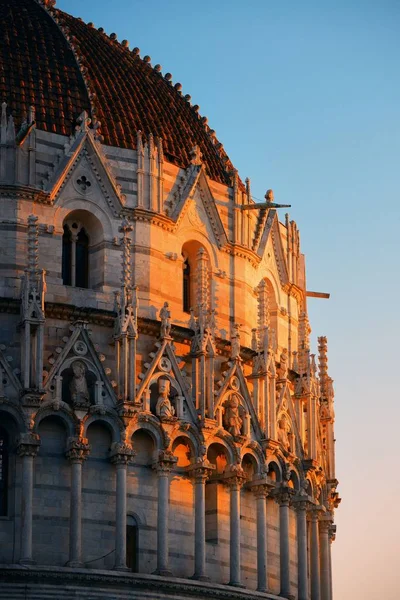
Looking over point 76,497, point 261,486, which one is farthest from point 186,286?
point 76,497

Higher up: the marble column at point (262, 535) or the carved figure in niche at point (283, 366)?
the carved figure in niche at point (283, 366)

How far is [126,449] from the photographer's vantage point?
42.6m

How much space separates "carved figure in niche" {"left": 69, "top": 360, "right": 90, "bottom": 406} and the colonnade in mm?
884

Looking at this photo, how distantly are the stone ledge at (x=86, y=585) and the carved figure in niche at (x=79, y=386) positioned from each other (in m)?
3.74

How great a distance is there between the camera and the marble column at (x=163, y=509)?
42344 millimetres

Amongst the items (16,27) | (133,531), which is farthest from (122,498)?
(16,27)

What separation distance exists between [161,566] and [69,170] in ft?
30.1

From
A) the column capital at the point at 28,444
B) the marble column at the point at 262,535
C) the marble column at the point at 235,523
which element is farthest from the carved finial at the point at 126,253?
the marble column at the point at 262,535

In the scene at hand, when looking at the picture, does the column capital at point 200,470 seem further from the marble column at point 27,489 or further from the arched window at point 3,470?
the arched window at point 3,470

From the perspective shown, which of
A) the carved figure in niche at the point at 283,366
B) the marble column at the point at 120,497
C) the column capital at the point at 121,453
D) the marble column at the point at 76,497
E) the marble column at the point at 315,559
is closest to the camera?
the marble column at the point at 76,497

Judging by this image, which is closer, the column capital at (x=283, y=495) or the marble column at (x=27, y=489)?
the marble column at (x=27, y=489)

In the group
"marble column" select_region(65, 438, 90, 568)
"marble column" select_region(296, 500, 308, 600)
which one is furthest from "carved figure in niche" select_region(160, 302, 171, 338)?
"marble column" select_region(296, 500, 308, 600)

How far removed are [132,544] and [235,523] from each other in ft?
8.49

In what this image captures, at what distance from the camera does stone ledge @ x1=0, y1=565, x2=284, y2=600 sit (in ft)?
133
